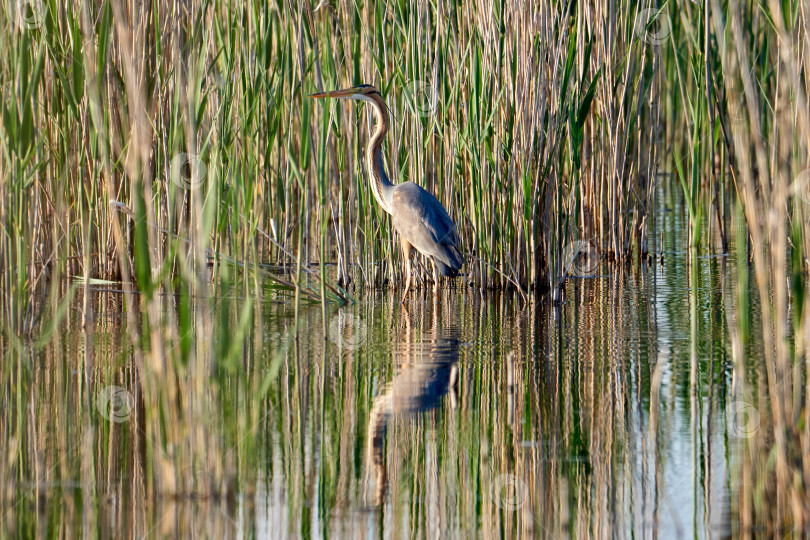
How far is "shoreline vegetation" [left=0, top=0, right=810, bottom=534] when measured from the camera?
8.21ft

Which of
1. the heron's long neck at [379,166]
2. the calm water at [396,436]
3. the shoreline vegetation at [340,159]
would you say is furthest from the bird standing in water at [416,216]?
the calm water at [396,436]

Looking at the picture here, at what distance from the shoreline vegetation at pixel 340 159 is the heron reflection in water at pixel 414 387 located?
0.38m

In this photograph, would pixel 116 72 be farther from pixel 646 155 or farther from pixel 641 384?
pixel 646 155

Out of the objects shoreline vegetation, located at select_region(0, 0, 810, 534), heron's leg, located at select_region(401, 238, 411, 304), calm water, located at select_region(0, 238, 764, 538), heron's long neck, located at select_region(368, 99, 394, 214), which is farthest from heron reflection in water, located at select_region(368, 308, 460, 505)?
heron's long neck, located at select_region(368, 99, 394, 214)

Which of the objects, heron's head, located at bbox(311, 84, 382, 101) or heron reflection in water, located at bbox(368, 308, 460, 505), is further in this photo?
heron's head, located at bbox(311, 84, 382, 101)

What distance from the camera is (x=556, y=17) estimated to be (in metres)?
4.95

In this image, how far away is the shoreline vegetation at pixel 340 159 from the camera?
2.50 metres

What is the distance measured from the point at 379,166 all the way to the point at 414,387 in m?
2.32

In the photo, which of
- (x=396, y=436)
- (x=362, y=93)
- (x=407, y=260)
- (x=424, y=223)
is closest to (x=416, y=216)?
(x=424, y=223)

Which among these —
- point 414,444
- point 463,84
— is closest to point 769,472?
point 414,444

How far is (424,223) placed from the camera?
523 cm

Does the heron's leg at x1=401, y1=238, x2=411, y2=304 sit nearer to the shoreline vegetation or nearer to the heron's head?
the shoreline vegetation

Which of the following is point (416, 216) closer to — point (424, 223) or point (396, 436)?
point (424, 223)

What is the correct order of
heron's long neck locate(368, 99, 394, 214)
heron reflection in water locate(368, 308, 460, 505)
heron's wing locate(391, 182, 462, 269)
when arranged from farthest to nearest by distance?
heron's long neck locate(368, 99, 394, 214) → heron's wing locate(391, 182, 462, 269) → heron reflection in water locate(368, 308, 460, 505)
